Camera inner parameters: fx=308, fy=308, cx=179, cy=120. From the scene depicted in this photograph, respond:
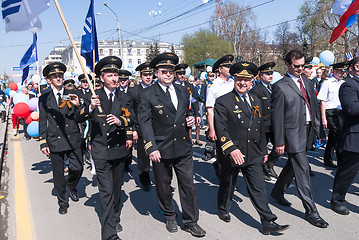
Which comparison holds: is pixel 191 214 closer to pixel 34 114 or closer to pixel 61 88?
pixel 61 88

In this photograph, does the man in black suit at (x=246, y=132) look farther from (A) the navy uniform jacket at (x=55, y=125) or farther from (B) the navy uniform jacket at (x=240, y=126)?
(A) the navy uniform jacket at (x=55, y=125)

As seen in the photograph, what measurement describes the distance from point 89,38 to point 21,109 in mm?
5837

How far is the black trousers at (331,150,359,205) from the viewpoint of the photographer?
4289 millimetres

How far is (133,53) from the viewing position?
119250 millimetres

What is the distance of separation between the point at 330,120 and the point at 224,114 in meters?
3.90

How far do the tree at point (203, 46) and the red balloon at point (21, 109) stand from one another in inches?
1894

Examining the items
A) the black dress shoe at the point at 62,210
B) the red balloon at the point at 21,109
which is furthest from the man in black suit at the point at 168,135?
the red balloon at the point at 21,109

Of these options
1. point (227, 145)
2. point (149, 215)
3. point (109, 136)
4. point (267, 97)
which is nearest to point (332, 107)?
point (267, 97)

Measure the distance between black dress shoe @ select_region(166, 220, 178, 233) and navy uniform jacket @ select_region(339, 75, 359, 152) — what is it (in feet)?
8.46

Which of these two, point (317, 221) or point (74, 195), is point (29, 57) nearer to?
point (74, 195)

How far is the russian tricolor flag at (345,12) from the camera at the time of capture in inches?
200

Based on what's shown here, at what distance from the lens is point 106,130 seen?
12.8 feet

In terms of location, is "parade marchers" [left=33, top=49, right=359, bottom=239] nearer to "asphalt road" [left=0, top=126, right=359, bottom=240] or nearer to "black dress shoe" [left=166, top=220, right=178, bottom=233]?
"black dress shoe" [left=166, top=220, right=178, bottom=233]

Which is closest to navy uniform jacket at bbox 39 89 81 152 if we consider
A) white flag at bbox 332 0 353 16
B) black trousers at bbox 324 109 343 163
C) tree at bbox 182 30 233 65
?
white flag at bbox 332 0 353 16
